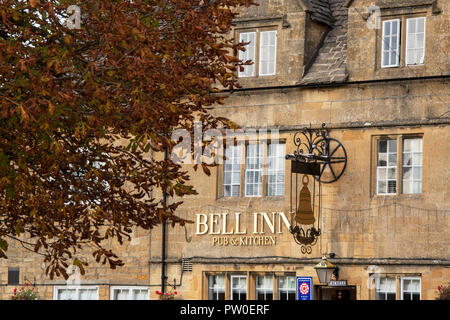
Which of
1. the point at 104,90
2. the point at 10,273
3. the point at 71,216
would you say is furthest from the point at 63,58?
the point at 10,273

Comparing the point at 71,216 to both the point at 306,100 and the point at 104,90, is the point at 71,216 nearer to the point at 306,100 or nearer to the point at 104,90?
the point at 104,90

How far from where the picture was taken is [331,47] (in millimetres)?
29141

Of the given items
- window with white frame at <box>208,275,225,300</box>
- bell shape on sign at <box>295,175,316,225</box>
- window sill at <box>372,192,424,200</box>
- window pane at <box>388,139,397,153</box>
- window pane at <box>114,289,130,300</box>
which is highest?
window pane at <box>388,139,397,153</box>

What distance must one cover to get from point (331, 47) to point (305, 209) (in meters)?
4.73

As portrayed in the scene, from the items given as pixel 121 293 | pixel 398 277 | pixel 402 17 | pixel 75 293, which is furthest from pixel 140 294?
pixel 402 17

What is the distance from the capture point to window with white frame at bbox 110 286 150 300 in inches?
1166

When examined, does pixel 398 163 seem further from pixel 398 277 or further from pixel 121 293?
pixel 121 293

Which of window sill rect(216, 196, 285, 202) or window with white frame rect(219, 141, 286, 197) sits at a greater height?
window with white frame rect(219, 141, 286, 197)

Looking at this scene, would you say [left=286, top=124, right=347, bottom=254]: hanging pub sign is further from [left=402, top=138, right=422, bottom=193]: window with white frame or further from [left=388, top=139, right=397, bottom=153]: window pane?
[left=402, top=138, right=422, bottom=193]: window with white frame

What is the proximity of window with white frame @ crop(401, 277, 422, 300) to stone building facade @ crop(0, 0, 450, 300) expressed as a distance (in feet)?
0.11

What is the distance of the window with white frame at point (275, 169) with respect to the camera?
28.4m

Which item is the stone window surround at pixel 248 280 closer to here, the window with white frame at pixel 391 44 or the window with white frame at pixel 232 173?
the window with white frame at pixel 232 173

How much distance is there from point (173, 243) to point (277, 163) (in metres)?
3.77

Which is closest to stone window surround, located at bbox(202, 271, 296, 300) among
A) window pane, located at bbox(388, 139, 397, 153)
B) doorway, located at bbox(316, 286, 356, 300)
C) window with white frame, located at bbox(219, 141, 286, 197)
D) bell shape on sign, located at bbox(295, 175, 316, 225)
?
doorway, located at bbox(316, 286, 356, 300)
